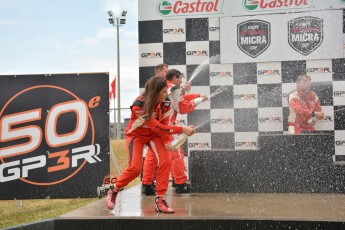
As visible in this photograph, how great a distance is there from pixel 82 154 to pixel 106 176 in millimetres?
410

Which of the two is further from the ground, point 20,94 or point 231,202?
point 20,94

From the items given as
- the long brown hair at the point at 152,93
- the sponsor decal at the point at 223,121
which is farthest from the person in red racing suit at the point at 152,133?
the sponsor decal at the point at 223,121

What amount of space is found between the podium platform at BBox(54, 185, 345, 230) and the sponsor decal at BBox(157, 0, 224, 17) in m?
2.88

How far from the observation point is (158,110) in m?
3.71

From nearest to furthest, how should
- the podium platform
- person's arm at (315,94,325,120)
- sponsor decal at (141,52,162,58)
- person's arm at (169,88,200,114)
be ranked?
the podium platform < person's arm at (169,88,200,114) < person's arm at (315,94,325,120) < sponsor decal at (141,52,162,58)

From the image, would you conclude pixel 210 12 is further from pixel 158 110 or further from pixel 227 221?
pixel 227 221

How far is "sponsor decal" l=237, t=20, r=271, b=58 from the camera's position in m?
5.82

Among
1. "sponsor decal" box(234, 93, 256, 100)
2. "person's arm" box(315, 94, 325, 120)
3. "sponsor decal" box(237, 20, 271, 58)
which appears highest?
"sponsor decal" box(237, 20, 271, 58)

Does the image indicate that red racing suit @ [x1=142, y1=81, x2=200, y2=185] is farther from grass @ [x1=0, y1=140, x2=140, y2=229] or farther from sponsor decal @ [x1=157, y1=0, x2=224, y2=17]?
sponsor decal @ [x1=157, y1=0, x2=224, y2=17]

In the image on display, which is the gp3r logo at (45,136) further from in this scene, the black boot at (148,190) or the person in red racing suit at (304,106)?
the person in red racing suit at (304,106)

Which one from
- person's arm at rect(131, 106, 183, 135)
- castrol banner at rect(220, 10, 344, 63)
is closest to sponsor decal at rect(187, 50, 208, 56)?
castrol banner at rect(220, 10, 344, 63)

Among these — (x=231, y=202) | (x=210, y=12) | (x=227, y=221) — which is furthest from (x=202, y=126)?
(x=227, y=221)

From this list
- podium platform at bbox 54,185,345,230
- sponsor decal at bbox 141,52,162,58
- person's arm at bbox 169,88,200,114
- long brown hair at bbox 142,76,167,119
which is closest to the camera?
podium platform at bbox 54,185,345,230

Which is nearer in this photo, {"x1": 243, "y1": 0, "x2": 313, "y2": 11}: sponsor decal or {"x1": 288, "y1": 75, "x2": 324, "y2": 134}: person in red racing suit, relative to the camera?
{"x1": 288, "y1": 75, "x2": 324, "y2": 134}: person in red racing suit
